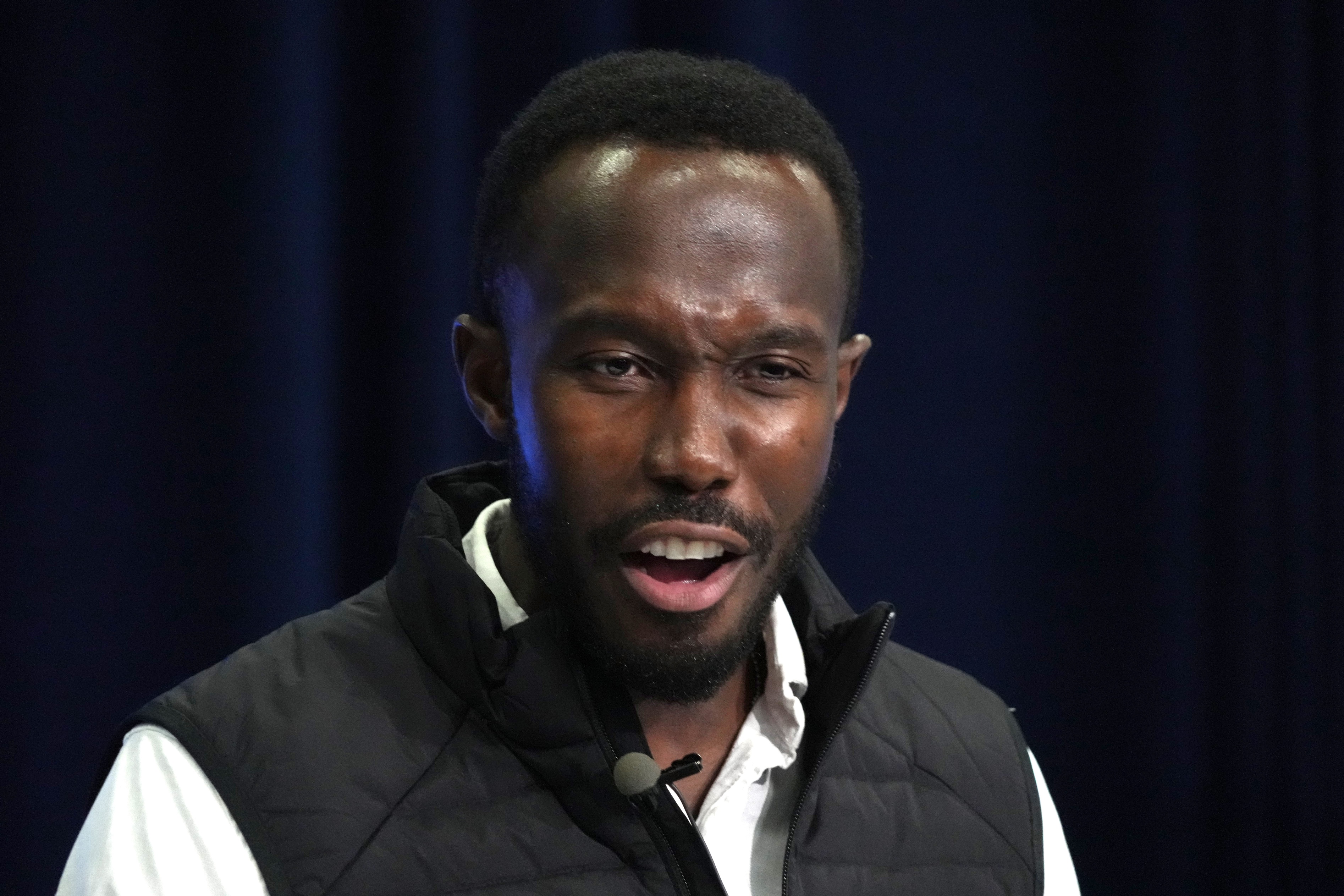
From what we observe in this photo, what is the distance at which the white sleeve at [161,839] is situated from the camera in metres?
0.95

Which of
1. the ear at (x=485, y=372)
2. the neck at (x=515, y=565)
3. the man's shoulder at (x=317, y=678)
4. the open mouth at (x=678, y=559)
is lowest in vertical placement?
the man's shoulder at (x=317, y=678)

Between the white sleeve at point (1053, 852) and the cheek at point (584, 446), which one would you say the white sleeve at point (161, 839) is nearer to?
the cheek at point (584, 446)

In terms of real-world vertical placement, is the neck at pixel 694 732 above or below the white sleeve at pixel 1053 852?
above

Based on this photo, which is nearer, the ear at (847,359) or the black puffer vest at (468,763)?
the black puffer vest at (468,763)

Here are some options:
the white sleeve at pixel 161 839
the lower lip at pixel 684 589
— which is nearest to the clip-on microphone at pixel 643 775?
the lower lip at pixel 684 589

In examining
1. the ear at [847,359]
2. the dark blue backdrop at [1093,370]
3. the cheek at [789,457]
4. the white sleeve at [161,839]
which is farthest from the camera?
the dark blue backdrop at [1093,370]

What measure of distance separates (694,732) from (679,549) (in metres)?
0.19

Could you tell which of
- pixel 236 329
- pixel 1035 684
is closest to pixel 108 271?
pixel 236 329

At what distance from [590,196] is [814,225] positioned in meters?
0.17

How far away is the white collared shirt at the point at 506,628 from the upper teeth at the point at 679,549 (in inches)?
5.6

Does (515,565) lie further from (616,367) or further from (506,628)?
(616,367)

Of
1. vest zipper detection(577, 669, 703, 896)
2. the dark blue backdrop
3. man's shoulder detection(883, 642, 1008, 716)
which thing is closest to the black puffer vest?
vest zipper detection(577, 669, 703, 896)

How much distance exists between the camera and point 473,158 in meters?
1.74

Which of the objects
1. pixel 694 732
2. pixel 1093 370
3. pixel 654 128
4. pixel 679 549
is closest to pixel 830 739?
pixel 694 732
